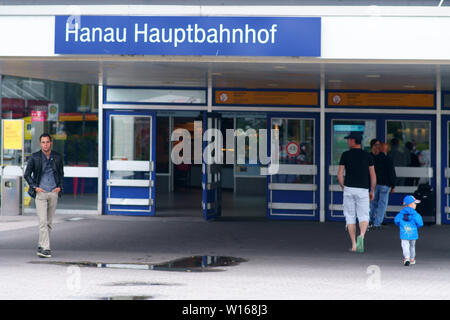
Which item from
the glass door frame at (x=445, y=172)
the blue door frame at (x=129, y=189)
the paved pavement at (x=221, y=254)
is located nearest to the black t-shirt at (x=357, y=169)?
the paved pavement at (x=221, y=254)

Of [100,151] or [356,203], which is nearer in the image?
[356,203]

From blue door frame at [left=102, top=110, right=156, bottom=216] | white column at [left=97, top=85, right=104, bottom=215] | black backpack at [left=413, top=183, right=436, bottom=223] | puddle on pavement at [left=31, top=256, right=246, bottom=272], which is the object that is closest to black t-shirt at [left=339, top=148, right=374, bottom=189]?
puddle on pavement at [left=31, top=256, right=246, bottom=272]

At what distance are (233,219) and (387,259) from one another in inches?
236

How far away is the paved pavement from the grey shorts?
0.59m

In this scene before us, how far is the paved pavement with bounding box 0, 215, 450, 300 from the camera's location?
8484 millimetres

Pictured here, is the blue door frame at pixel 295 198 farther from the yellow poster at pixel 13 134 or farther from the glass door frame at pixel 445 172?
the yellow poster at pixel 13 134

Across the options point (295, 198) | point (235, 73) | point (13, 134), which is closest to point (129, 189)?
point (13, 134)

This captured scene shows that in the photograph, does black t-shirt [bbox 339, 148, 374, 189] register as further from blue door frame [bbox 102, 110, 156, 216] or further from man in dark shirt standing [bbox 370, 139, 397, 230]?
blue door frame [bbox 102, 110, 156, 216]

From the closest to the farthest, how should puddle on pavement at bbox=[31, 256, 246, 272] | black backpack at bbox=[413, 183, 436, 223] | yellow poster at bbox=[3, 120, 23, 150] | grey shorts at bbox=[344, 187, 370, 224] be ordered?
puddle on pavement at bbox=[31, 256, 246, 272] → grey shorts at bbox=[344, 187, 370, 224] → black backpack at bbox=[413, 183, 436, 223] → yellow poster at bbox=[3, 120, 23, 150]

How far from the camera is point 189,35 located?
1073 cm

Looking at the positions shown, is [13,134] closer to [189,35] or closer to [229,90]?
[229,90]

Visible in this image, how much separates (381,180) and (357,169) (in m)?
2.93

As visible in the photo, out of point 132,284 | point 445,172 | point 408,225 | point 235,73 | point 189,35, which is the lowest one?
point 132,284

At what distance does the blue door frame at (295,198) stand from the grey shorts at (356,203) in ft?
14.5
